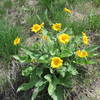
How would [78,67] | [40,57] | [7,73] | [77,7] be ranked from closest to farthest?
[40,57] → [78,67] → [7,73] → [77,7]

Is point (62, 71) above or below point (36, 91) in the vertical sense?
above

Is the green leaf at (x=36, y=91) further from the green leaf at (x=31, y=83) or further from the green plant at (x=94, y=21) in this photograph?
the green plant at (x=94, y=21)

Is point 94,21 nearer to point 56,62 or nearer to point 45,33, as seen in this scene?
point 45,33

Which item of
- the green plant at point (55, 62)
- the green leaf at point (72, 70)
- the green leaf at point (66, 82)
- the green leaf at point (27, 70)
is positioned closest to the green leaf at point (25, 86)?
the green plant at point (55, 62)

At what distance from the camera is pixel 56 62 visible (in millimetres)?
2551

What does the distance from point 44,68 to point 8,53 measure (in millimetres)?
636

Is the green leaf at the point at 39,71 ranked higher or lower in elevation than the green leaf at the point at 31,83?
higher

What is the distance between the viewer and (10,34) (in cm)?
324

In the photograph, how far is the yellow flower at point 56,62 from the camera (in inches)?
98.5

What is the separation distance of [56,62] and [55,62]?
11 mm

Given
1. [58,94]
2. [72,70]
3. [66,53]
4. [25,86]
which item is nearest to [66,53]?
[66,53]

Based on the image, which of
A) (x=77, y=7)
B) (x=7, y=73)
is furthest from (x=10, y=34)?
(x=77, y=7)

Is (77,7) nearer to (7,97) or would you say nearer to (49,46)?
(49,46)

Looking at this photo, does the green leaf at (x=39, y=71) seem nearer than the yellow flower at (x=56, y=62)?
No
